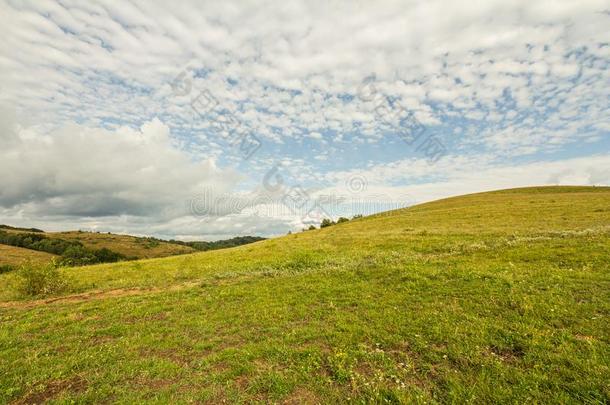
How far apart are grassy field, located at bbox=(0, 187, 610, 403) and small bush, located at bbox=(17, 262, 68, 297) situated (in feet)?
3.77

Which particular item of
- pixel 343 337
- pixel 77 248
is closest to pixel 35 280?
pixel 343 337

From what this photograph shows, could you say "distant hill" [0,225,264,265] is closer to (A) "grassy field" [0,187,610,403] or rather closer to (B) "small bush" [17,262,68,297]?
(B) "small bush" [17,262,68,297]

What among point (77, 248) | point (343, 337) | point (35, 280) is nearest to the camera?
point (343, 337)

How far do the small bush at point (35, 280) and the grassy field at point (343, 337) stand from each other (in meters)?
1.15

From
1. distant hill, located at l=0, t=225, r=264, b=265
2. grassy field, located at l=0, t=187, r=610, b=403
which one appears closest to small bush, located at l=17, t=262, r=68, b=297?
grassy field, located at l=0, t=187, r=610, b=403

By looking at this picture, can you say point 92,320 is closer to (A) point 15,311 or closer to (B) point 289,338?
(A) point 15,311

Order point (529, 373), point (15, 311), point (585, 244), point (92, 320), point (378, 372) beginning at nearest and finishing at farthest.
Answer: point (529, 373) < point (378, 372) < point (92, 320) < point (15, 311) < point (585, 244)

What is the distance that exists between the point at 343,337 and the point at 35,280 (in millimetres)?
24408

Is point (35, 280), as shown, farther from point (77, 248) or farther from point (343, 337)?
point (77, 248)

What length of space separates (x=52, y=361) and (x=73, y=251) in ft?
469

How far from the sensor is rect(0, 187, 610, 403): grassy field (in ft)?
27.1

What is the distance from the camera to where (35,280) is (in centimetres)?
2316

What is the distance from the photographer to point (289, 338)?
11.6 m

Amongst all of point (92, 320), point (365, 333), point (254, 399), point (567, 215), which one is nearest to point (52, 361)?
point (92, 320)
